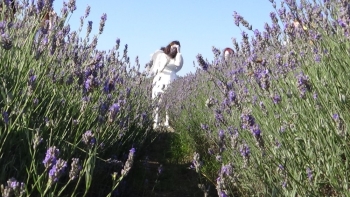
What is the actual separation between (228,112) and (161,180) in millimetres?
1279

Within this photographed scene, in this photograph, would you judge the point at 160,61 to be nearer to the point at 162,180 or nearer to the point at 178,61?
the point at 178,61

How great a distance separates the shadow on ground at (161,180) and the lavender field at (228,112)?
0.07 metres

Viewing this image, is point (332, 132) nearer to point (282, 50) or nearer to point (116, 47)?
point (282, 50)

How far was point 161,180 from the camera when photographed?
3828 millimetres

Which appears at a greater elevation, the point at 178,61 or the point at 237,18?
the point at 178,61

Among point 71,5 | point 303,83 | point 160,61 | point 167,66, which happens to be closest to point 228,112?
point 303,83

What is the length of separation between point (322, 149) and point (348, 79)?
1.16 feet

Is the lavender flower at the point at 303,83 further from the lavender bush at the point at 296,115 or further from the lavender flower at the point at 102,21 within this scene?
the lavender flower at the point at 102,21

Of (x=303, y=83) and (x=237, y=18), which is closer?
(x=303, y=83)

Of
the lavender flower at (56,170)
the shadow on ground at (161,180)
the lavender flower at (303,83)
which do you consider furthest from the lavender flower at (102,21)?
the lavender flower at (56,170)

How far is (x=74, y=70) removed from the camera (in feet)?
8.14

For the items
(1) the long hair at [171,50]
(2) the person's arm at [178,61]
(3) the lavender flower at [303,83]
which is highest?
(1) the long hair at [171,50]

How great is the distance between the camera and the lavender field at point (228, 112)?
1.79 meters

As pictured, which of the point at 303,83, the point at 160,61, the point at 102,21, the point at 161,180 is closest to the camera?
the point at 303,83
